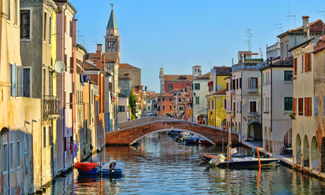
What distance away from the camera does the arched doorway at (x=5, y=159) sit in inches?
650

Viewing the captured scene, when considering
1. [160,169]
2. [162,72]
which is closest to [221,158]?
[160,169]

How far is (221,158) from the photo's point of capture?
3516 centimetres

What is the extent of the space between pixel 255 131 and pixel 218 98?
40.9 feet

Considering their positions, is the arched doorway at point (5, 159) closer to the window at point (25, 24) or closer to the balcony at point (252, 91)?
the window at point (25, 24)

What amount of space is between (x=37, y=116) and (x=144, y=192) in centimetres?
634

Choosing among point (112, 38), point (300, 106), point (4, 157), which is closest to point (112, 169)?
point (300, 106)

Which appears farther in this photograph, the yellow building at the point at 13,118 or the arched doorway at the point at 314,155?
the arched doorway at the point at 314,155

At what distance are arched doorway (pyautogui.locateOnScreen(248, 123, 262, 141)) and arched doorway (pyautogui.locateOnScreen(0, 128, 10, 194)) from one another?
121ft

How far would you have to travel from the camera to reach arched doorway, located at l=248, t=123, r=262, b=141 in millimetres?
52181

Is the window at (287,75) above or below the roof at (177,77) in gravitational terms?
below

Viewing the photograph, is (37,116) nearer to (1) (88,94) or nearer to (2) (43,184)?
(2) (43,184)

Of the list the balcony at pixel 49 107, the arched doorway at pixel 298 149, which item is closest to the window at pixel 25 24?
the balcony at pixel 49 107

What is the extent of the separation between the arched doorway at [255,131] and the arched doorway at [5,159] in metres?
37.0

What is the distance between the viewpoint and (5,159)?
1689 centimetres
